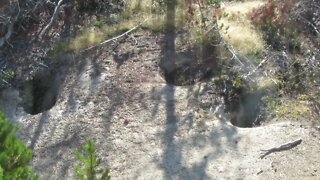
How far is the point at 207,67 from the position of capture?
855cm

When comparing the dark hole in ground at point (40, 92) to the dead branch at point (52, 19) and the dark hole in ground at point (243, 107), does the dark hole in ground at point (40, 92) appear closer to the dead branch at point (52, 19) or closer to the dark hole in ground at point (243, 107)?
the dead branch at point (52, 19)

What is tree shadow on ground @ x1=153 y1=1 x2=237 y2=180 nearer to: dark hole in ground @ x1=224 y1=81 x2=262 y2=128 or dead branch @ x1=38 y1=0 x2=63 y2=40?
dark hole in ground @ x1=224 y1=81 x2=262 y2=128

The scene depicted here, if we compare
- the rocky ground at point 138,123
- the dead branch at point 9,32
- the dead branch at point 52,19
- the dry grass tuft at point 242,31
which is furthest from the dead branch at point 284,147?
the dead branch at point 9,32

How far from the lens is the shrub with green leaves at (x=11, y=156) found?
5148 mm

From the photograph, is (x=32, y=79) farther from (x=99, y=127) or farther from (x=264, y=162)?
(x=264, y=162)

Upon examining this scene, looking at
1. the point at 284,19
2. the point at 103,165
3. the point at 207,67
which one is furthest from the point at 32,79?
the point at 284,19

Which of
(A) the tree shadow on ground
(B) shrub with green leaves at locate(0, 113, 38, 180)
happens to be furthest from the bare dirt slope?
(B) shrub with green leaves at locate(0, 113, 38, 180)

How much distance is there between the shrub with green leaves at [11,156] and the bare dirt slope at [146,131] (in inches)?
80.0

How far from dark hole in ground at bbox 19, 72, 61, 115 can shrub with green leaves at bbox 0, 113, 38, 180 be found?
2979 millimetres

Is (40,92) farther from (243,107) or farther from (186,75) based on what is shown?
(243,107)

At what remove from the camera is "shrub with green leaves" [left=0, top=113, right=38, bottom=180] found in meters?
5.15

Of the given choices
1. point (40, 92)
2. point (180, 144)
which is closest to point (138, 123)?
point (180, 144)

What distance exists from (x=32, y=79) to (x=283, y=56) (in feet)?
13.4

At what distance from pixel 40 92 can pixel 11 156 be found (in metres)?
3.59
